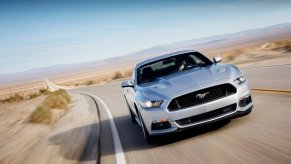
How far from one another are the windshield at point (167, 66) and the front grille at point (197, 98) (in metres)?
1.76

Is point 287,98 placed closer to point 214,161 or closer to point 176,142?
point 176,142

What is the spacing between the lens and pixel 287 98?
8477 millimetres

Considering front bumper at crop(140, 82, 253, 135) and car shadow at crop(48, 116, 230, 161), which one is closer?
front bumper at crop(140, 82, 253, 135)

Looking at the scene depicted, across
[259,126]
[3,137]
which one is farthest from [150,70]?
[3,137]

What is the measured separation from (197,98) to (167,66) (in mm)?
2342

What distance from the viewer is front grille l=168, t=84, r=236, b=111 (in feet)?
19.9

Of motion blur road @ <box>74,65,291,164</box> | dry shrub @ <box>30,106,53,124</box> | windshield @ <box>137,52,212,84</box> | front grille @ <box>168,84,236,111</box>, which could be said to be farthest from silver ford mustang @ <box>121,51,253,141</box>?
dry shrub @ <box>30,106,53,124</box>

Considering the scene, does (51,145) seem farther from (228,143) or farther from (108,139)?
(228,143)

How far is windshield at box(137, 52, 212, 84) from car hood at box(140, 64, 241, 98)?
698mm

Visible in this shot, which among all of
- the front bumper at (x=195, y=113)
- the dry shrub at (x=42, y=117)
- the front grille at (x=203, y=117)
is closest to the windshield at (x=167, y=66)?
the front bumper at (x=195, y=113)

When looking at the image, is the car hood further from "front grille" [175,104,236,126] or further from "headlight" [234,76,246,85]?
"front grille" [175,104,236,126]

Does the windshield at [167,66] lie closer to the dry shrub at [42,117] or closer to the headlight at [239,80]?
the headlight at [239,80]

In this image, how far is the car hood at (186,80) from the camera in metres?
6.27

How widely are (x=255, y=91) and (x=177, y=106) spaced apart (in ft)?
17.8
